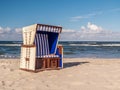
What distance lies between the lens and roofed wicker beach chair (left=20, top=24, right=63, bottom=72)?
9.28m

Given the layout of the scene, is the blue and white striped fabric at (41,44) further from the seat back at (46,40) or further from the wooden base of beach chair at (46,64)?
the wooden base of beach chair at (46,64)

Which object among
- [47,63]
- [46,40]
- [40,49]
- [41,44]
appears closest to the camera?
[47,63]

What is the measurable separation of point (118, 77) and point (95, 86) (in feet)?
5.61

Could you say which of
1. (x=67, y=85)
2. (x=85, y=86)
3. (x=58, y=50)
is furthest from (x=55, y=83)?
(x=58, y=50)

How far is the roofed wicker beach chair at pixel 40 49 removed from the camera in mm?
9281

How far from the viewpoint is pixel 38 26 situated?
29.9 ft

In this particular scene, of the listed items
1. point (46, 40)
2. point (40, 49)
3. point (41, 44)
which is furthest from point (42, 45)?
point (46, 40)

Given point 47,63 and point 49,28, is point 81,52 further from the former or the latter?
point 49,28

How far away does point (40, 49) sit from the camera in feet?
32.6

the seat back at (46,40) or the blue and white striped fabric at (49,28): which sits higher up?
the blue and white striped fabric at (49,28)

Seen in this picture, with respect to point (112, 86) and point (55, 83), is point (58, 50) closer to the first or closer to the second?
point (55, 83)

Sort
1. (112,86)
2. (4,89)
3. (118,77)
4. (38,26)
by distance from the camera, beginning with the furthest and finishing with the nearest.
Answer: (38,26) < (118,77) < (112,86) < (4,89)

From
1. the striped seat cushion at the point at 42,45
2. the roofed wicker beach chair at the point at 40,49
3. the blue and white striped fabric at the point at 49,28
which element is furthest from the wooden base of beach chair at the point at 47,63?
the blue and white striped fabric at the point at 49,28

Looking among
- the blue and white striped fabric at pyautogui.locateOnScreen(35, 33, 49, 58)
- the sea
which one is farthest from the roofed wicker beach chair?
the sea
